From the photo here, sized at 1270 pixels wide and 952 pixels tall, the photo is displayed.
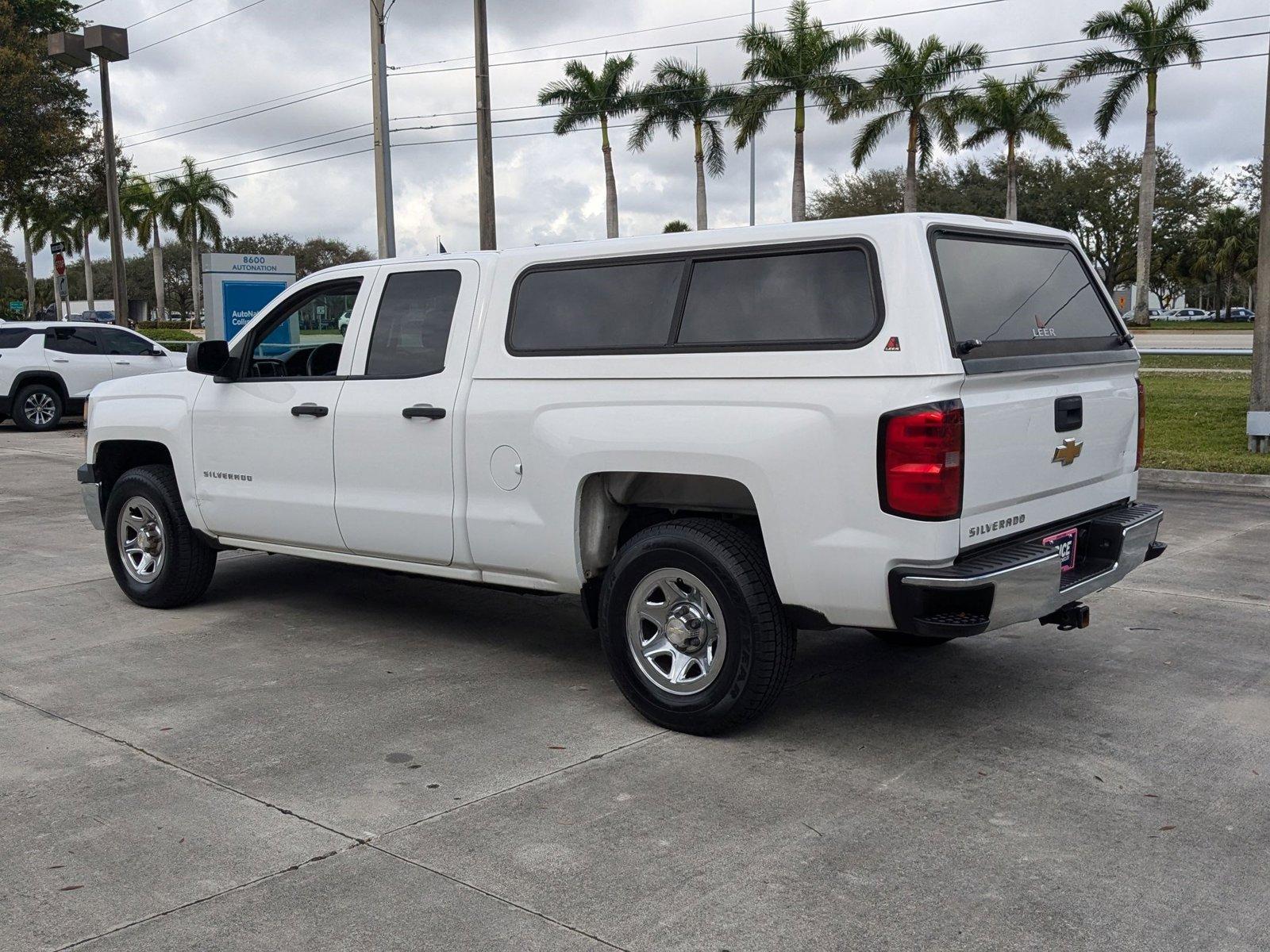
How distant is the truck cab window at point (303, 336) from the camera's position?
21.3ft

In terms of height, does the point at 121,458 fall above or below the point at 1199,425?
above

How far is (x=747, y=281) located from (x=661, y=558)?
3.83 feet

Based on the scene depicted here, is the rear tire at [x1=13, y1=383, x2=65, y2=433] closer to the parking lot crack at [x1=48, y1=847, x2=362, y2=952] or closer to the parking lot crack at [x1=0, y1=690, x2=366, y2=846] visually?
the parking lot crack at [x1=0, y1=690, x2=366, y2=846]

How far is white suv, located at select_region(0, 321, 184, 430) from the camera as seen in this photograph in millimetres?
19641

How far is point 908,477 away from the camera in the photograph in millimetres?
4375

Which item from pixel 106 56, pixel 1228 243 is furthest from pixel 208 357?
pixel 1228 243

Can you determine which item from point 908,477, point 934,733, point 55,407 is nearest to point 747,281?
point 908,477

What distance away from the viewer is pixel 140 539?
7449 mm

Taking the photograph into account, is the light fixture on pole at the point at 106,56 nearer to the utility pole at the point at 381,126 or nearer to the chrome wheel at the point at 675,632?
the utility pole at the point at 381,126

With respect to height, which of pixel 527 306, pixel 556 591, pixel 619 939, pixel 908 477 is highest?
pixel 527 306

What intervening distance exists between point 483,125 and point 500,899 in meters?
17.1

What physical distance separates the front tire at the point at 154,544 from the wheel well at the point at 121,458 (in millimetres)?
111

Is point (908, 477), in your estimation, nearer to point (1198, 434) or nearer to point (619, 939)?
point (619, 939)

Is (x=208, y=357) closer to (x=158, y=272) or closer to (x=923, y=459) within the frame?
(x=923, y=459)
